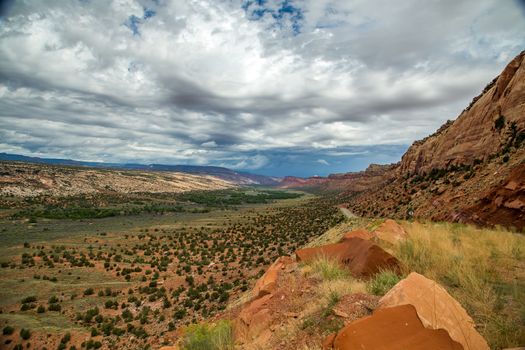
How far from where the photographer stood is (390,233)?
11688 millimetres

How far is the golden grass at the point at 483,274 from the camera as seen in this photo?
14.7 feet

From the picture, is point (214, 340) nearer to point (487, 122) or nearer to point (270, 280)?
point (270, 280)

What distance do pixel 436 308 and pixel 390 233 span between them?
289 inches

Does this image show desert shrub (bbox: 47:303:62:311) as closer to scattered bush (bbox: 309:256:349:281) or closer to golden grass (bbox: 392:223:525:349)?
scattered bush (bbox: 309:256:349:281)

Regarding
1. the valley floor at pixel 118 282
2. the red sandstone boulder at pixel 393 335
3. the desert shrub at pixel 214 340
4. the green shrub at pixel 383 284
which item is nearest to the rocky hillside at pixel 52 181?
the valley floor at pixel 118 282

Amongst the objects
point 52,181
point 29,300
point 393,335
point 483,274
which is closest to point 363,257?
point 483,274

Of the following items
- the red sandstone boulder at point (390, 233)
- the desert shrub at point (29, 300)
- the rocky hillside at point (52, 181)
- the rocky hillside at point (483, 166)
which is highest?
the rocky hillside at point (483, 166)

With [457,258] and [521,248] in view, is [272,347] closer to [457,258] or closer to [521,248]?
[457,258]

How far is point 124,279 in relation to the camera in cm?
2878

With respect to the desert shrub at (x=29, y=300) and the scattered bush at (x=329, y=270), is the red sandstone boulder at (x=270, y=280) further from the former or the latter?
the desert shrub at (x=29, y=300)

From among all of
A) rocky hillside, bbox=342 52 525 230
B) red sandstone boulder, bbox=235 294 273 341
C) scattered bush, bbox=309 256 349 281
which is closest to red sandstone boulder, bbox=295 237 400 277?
scattered bush, bbox=309 256 349 281

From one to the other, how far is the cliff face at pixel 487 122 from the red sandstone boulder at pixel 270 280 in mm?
32970

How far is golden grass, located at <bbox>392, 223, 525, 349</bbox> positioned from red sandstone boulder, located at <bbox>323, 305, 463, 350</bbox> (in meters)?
1.12

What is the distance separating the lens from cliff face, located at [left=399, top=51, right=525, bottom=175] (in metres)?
32.9
